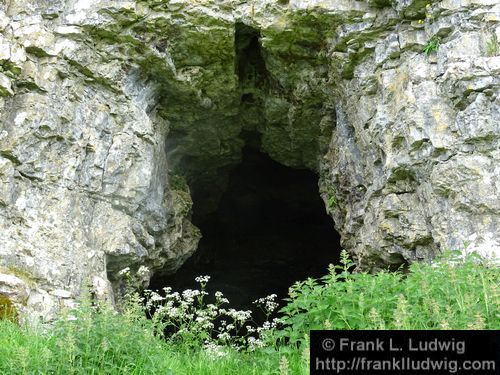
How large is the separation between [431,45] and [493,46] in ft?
2.75

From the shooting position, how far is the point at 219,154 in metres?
11.9

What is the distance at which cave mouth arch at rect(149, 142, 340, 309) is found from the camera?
14.1m

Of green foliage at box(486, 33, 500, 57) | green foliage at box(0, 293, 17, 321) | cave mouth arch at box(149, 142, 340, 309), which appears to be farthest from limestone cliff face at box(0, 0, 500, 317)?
cave mouth arch at box(149, 142, 340, 309)

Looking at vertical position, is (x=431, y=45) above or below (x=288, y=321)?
above

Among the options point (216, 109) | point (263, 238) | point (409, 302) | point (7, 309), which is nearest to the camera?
point (409, 302)

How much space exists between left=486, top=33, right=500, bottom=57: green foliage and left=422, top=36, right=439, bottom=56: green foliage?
2.31 feet

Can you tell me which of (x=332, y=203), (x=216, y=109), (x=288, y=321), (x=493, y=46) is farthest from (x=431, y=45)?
Result: (x=288, y=321)

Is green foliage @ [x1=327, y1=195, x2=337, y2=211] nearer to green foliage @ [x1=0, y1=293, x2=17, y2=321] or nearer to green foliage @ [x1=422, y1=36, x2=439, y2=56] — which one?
green foliage @ [x1=422, y1=36, x2=439, y2=56]

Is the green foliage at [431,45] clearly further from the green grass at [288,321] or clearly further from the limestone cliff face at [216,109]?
the green grass at [288,321]

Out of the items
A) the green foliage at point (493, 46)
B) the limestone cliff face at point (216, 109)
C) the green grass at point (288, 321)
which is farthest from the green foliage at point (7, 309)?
the green foliage at point (493, 46)

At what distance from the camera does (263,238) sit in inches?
591

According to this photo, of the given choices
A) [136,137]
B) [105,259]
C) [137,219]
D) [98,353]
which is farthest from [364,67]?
[98,353]

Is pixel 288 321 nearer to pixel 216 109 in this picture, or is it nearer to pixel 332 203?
pixel 332 203

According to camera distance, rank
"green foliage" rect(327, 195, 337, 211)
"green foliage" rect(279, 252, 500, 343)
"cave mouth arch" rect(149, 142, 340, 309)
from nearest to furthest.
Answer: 1. "green foliage" rect(279, 252, 500, 343)
2. "green foliage" rect(327, 195, 337, 211)
3. "cave mouth arch" rect(149, 142, 340, 309)
